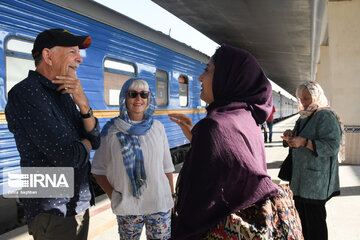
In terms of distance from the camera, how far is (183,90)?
761 cm

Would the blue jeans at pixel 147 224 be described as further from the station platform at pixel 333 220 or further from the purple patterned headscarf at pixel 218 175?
the station platform at pixel 333 220

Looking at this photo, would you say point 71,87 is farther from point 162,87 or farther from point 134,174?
point 162,87

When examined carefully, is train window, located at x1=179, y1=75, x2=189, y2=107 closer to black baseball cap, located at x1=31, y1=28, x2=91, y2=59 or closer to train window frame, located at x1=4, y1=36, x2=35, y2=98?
train window frame, located at x1=4, y1=36, x2=35, y2=98

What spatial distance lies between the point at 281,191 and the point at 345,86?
341 inches

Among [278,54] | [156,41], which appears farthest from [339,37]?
[278,54]

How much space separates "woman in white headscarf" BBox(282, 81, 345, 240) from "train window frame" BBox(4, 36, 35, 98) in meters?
3.00

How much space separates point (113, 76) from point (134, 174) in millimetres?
3123

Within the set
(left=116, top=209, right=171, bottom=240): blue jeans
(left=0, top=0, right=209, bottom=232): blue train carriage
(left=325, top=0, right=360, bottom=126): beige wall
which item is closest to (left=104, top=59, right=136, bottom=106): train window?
(left=0, top=0, right=209, bottom=232): blue train carriage

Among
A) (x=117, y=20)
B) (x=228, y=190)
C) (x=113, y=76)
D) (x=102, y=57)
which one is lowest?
(x=228, y=190)

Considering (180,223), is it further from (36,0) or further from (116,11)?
(116,11)

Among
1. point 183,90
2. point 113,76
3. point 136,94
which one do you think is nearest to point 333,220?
point 136,94

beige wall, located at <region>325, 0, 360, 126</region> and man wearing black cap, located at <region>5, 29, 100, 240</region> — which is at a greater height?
beige wall, located at <region>325, 0, 360, 126</region>

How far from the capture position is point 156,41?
19.7 ft

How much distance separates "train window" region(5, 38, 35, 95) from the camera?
10.7 ft
